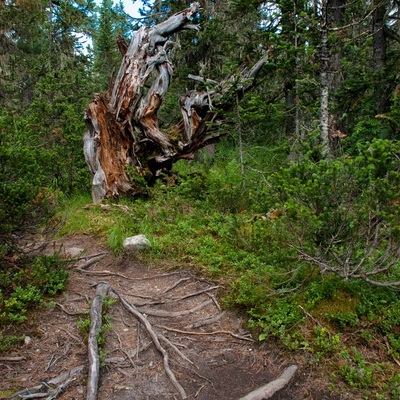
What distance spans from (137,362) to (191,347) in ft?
2.10

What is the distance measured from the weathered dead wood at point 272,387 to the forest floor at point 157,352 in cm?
5

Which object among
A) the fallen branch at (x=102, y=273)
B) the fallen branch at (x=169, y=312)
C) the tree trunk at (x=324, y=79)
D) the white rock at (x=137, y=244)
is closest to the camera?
the fallen branch at (x=169, y=312)

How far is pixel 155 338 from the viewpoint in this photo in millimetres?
4059

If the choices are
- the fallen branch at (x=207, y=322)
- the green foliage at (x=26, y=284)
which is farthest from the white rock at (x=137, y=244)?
the fallen branch at (x=207, y=322)

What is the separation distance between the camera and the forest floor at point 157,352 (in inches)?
132

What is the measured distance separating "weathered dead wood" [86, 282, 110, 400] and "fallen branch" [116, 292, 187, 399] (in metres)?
0.30

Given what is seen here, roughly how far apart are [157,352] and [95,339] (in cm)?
69

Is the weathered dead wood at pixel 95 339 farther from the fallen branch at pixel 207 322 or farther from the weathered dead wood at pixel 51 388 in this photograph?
the fallen branch at pixel 207 322

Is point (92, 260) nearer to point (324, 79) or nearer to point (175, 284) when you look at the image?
point (175, 284)

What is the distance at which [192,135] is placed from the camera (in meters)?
9.77

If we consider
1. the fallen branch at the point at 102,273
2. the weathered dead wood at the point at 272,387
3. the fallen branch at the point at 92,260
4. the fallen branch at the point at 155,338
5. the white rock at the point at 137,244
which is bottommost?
the weathered dead wood at the point at 272,387

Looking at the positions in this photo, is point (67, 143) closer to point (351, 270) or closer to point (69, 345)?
point (69, 345)

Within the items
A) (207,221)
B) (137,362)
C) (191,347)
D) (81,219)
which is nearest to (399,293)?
(191,347)

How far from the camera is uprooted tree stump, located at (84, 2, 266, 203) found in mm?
8734
